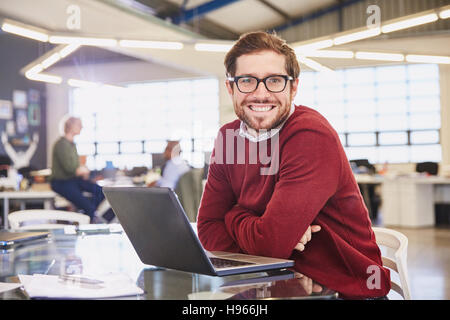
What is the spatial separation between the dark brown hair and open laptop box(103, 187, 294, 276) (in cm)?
52

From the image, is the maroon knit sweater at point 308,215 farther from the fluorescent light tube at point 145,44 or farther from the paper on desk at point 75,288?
the fluorescent light tube at point 145,44

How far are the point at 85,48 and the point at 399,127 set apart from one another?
8525 mm

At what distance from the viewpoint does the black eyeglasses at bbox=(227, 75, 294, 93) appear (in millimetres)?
1407

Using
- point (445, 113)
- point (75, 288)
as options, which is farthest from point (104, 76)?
point (75, 288)

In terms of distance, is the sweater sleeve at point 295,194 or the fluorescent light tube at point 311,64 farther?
the fluorescent light tube at point 311,64

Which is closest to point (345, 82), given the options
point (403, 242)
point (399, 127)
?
point (399, 127)

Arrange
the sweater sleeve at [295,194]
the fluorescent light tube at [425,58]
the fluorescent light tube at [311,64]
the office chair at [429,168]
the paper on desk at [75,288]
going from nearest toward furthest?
the paper on desk at [75,288] < the sweater sleeve at [295,194] < the fluorescent light tube at [311,64] < the fluorescent light tube at [425,58] < the office chair at [429,168]

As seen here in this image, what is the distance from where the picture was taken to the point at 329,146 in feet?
4.18

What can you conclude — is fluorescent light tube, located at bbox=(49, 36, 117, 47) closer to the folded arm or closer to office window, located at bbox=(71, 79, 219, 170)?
the folded arm

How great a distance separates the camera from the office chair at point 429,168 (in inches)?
367

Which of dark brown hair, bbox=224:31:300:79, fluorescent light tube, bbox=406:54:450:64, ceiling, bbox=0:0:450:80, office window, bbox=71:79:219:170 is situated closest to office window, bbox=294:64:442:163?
ceiling, bbox=0:0:450:80

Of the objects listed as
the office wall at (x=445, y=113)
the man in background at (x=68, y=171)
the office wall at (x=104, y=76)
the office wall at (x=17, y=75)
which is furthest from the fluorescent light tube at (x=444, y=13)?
the office wall at (x=17, y=75)

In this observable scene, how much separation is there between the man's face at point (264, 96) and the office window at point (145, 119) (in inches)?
498
